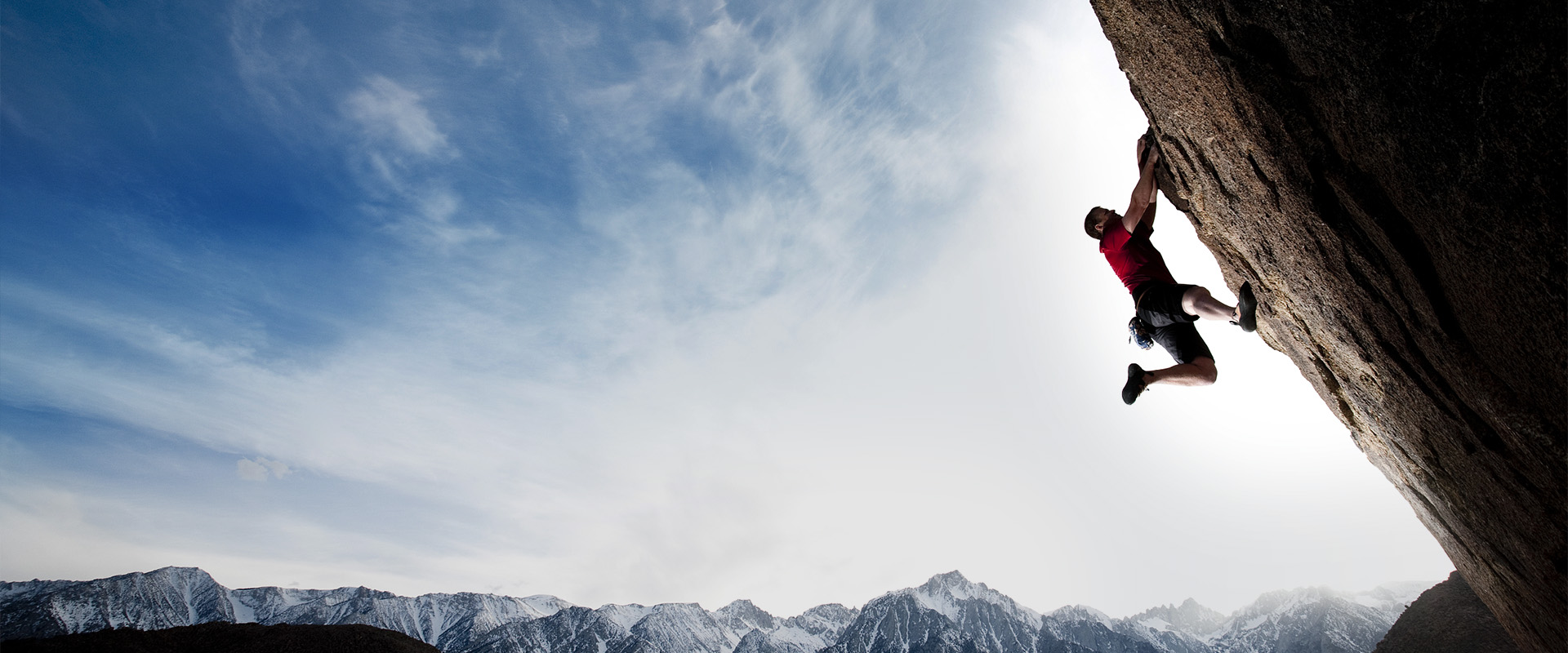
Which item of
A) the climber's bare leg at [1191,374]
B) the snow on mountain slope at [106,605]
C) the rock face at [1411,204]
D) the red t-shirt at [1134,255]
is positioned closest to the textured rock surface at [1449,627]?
the rock face at [1411,204]

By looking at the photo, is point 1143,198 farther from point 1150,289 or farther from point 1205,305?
point 1205,305

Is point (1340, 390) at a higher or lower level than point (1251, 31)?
lower

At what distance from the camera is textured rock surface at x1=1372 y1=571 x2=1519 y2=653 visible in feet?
150

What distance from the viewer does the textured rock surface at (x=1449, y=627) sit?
150ft

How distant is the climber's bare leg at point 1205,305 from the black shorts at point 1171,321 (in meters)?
0.14

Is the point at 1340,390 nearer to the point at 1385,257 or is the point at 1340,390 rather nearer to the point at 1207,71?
the point at 1385,257

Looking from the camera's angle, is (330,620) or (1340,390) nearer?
(1340,390)

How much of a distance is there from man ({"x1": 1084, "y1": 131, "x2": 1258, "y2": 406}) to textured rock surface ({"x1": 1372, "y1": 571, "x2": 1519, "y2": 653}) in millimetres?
61156

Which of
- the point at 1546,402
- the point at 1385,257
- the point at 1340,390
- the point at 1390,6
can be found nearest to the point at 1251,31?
the point at 1390,6

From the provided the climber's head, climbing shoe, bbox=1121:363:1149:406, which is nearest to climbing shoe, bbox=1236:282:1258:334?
climbing shoe, bbox=1121:363:1149:406

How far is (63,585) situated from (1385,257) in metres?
273

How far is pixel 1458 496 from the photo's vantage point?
21.7 ft

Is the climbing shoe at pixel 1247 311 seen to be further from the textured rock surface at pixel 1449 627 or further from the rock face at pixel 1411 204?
the textured rock surface at pixel 1449 627

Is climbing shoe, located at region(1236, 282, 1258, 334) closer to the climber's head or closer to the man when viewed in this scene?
the man
